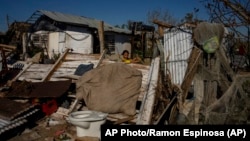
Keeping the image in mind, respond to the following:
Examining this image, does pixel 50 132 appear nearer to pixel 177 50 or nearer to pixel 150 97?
pixel 150 97

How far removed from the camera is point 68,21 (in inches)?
832

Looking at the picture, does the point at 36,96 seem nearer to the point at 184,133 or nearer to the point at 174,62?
the point at 184,133

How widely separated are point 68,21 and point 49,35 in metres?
2.24

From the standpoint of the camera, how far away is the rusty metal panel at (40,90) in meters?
7.03

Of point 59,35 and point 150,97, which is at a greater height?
point 59,35

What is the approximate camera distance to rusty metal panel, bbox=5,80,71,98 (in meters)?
7.03

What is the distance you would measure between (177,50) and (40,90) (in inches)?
253

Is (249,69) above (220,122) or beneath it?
above

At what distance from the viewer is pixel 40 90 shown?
729 centimetres

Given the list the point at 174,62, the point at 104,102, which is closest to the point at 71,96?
the point at 104,102

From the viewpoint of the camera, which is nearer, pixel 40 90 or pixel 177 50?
pixel 40 90

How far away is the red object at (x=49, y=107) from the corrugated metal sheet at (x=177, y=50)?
17.7 feet

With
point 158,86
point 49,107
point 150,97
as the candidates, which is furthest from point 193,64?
point 49,107

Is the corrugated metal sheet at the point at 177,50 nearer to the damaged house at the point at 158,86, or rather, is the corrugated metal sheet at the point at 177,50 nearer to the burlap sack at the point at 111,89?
the damaged house at the point at 158,86
